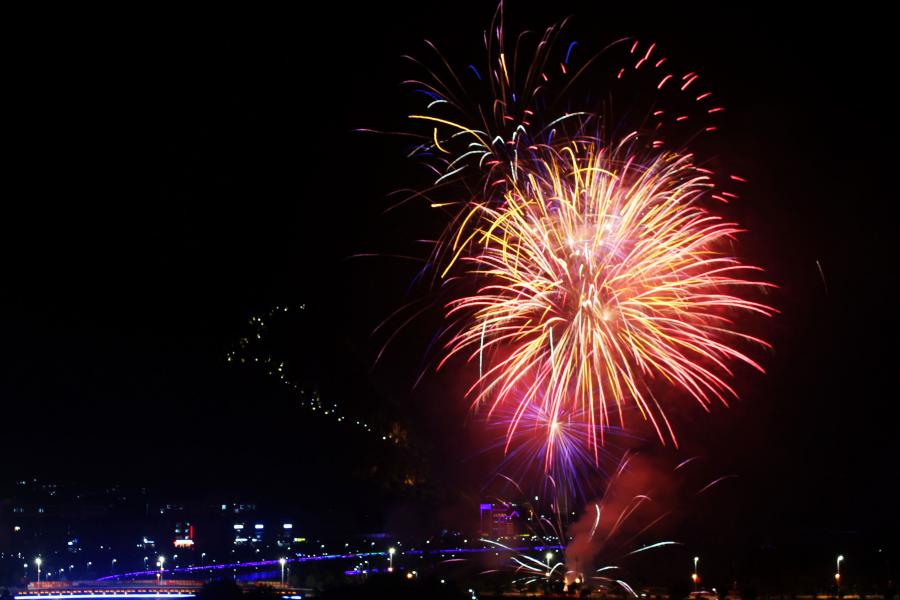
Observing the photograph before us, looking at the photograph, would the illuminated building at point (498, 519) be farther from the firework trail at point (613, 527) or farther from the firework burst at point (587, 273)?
the firework burst at point (587, 273)

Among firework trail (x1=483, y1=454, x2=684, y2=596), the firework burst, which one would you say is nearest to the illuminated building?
firework trail (x1=483, y1=454, x2=684, y2=596)

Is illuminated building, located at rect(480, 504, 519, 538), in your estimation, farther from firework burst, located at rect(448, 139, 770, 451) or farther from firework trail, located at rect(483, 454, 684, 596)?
firework burst, located at rect(448, 139, 770, 451)

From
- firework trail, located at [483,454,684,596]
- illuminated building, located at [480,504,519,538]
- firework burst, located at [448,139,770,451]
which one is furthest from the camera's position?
illuminated building, located at [480,504,519,538]

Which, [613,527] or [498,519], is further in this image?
[498,519]

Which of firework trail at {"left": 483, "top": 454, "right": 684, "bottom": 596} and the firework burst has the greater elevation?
the firework burst

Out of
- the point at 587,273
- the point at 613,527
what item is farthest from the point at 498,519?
the point at 587,273

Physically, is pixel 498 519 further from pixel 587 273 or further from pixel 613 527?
pixel 587 273

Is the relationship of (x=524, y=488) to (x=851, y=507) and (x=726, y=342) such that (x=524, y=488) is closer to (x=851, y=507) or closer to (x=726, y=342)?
(x=726, y=342)

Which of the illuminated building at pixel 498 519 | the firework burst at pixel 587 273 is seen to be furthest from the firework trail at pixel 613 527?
the firework burst at pixel 587 273

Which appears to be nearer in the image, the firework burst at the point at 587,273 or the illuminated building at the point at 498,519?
the firework burst at the point at 587,273

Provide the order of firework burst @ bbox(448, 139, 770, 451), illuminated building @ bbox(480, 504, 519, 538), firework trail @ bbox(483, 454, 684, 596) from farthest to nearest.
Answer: illuminated building @ bbox(480, 504, 519, 538) < firework trail @ bbox(483, 454, 684, 596) < firework burst @ bbox(448, 139, 770, 451)

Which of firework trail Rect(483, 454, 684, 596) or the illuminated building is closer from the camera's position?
firework trail Rect(483, 454, 684, 596)
